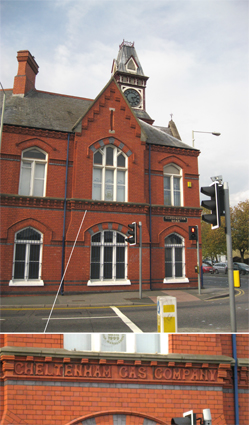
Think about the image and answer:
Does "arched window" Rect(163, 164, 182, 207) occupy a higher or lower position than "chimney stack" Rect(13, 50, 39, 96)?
lower

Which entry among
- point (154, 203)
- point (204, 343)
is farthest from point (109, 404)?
point (154, 203)

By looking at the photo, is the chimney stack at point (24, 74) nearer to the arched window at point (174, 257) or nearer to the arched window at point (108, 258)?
the arched window at point (108, 258)

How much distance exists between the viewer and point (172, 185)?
61.6 ft

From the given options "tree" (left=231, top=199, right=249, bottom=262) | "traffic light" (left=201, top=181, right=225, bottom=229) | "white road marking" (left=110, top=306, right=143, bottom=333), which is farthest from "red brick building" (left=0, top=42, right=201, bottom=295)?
"tree" (left=231, top=199, right=249, bottom=262)

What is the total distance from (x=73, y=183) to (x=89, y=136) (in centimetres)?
282

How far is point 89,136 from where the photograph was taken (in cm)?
1656

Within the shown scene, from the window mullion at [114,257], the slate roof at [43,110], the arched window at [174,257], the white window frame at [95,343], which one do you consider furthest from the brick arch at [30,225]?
the white window frame at [95,343]

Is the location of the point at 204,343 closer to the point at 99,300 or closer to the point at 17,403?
the point at 17,403

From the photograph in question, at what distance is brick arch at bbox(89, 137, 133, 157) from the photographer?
16609mm

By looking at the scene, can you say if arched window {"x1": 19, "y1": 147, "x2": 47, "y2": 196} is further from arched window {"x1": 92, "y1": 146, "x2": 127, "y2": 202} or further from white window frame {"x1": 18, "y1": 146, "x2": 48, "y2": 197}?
arched window {"x1": 92, "y1": 146, "x2": 127, "y2": 202}

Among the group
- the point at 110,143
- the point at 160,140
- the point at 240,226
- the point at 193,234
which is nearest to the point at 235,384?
the point at 193,234

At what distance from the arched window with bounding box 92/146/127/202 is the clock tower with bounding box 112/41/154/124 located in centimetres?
1833

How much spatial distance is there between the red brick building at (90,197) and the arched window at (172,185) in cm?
6

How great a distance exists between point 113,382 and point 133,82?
118 ft
